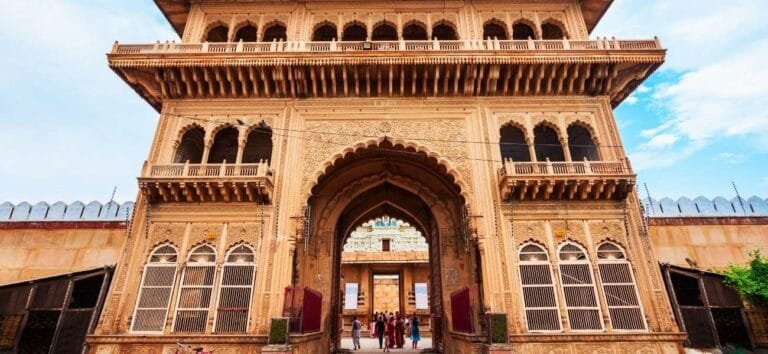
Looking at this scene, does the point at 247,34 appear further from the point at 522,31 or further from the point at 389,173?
the point at 522,31

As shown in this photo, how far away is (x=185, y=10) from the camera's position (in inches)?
523

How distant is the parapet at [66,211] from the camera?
41.4 feet

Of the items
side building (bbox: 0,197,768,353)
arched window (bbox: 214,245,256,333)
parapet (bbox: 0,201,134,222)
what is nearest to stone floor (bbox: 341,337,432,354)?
arched window (bbox: 214,245,256,333)

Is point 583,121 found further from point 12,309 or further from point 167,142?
point 12,309

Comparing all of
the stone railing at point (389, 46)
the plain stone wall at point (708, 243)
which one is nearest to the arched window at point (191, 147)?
the stone railing at point (389, 46)

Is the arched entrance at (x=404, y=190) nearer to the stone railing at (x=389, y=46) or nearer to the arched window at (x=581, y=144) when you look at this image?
the stone railing at (x=389, y=46)

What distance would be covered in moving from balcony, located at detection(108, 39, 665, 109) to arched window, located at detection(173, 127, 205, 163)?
3.93 feet

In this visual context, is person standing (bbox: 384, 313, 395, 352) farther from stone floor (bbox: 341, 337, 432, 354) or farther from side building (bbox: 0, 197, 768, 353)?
side building (bbox: 0, 197, 768, 353)

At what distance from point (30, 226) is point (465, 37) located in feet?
49.8

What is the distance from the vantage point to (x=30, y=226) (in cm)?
1244

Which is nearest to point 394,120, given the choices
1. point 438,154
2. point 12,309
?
point 438,154

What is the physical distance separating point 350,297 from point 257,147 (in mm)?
12530

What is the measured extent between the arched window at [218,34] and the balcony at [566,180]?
10.5 m

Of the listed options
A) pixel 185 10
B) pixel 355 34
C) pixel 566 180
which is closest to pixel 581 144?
pixel 566 180
